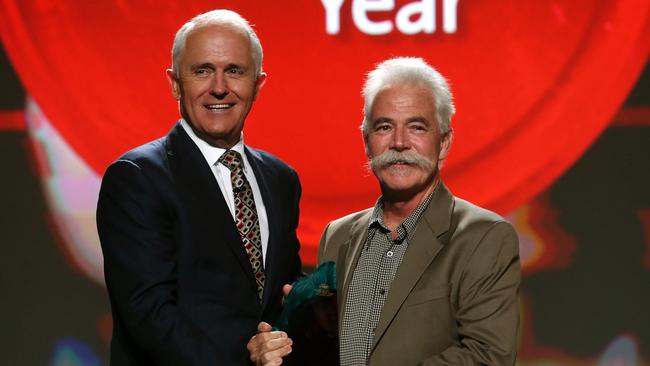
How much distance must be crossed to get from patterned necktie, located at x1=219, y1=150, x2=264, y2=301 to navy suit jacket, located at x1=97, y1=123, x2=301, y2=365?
0.03 m

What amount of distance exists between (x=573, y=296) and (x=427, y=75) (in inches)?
71.2

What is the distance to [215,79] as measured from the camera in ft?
7.14

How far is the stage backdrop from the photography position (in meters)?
3.43

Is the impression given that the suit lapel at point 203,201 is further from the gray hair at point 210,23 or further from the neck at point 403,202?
the neck at point 403,202

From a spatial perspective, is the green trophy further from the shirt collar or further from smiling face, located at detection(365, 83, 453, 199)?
the shirt collar

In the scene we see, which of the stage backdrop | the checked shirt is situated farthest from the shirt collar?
the stage backdrop

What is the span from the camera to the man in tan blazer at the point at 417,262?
74.2 inches

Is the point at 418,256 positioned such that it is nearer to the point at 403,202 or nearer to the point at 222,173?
the point at 403,202

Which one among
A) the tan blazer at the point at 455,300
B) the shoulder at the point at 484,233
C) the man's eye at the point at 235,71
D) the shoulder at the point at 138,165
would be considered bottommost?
the tan blazer at the point at 455,300

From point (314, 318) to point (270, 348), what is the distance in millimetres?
151

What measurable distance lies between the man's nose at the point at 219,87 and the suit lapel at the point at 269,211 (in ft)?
0.78

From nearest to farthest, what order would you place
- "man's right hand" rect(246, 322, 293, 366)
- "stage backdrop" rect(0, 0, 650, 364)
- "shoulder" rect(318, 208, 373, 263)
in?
"man's right hand" rect(246, 322, 293, 366) < "shoulder" rect(318, 208, 373, 263) < "stage backdrop" rect(0, 0, 650, 364)

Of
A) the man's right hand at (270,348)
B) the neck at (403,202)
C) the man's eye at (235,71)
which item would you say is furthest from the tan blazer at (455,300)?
the man's eye at (235,71)

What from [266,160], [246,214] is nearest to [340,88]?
[266,160]
